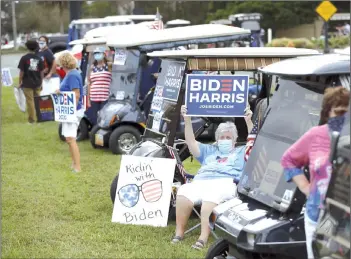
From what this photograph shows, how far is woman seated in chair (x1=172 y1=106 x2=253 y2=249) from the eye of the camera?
643cm

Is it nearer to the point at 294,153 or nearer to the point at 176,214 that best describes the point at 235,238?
the point at 294,153

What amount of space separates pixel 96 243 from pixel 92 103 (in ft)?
20.2

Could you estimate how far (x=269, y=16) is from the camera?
4412 centimetres

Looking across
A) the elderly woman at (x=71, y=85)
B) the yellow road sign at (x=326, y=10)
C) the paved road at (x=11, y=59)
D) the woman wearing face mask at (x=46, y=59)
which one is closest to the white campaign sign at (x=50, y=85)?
the woman wearing face mask at (x=46, y=59)

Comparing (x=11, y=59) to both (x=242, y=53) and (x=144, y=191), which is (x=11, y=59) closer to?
(x=144, y=191)

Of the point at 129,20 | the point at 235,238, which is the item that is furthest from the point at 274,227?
the point at 129,20

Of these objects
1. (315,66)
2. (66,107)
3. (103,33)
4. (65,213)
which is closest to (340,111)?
(315,66)

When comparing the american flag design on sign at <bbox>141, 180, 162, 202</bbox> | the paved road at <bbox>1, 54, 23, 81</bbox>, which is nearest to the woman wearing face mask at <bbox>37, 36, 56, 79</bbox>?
the american flag design on sign at <bbox>141, 180, 162, 202</bbox>

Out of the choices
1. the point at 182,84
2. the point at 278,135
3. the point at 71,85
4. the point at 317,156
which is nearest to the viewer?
the point at 317,156

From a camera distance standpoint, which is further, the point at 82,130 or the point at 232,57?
the point at 82,130

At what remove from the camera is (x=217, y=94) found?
677cm

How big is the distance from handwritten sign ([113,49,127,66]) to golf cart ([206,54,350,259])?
6313 millimetres

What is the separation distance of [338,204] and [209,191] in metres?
2.41

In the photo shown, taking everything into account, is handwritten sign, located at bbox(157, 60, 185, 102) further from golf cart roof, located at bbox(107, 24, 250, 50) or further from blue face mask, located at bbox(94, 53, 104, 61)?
blue face mask, located at bbox(94, 53, 104, 61)
